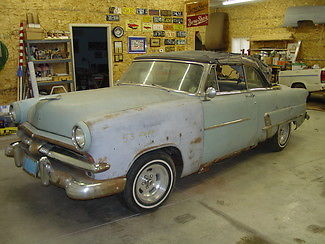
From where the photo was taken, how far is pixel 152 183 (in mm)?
3541

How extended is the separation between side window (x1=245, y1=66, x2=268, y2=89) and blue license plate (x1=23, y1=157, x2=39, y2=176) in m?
3.08

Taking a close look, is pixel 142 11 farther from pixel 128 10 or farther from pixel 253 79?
pixel 253 79

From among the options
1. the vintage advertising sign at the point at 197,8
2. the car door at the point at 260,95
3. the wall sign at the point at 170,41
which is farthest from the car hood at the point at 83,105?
the wall sign at the point at 170,41

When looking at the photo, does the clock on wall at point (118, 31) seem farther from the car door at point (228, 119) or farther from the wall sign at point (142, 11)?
the car door at point (228, 119)

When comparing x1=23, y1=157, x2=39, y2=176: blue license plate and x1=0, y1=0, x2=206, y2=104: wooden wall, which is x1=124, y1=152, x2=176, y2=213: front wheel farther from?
x1=0, y1=0, x2=206, y2=104: wooden wall

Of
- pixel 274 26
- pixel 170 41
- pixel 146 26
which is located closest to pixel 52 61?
pixel 146 26

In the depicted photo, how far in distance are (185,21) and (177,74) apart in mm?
7127

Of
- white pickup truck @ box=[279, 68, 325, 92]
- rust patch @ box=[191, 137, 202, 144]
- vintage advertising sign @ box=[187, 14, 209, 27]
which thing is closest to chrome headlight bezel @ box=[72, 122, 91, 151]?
rust patch @ box=[191, 137, 202, 144]

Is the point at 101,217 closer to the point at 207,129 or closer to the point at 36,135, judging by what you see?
the point at 36,135

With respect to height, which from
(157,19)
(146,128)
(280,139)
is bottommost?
(280,139)

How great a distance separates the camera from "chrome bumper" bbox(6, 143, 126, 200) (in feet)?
9.39

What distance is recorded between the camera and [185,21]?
35.0 feet

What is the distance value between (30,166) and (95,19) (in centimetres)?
638

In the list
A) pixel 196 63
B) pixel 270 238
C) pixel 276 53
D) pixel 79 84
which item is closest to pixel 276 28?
pixel 276 53
